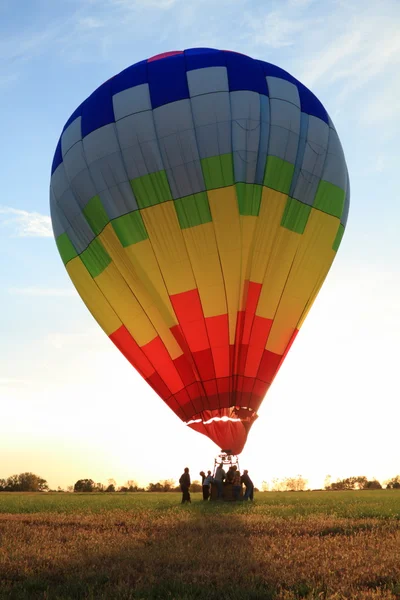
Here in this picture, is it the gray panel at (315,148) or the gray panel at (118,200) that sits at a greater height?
the gray panel at (315,148)

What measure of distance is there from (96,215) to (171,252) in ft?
7.95

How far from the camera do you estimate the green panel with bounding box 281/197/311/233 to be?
1586cm

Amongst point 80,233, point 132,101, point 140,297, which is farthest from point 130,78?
point 140,297

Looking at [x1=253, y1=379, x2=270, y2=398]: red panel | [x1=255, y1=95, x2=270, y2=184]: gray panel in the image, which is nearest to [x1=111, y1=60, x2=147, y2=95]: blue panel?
[x1=255, y1=95, x2=270, y2=184]: gray panel

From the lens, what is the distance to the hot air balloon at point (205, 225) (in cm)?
1527

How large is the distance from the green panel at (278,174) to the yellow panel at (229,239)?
1020 mm

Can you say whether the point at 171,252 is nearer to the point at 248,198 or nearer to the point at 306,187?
the point at 248,198

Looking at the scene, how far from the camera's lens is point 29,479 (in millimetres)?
53812

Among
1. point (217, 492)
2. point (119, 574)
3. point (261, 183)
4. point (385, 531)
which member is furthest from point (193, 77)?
point (119, 574)

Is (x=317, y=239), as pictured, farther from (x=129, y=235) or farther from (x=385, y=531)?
(x=385, y=531)

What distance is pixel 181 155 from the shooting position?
15258 mm

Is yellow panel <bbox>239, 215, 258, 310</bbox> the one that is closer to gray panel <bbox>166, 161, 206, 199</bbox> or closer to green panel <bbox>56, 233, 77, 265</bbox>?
gray panel <bbox>166, 161, 206, 199</bbox>

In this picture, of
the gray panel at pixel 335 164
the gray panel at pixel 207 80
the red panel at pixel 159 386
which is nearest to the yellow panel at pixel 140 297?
the red panel at pixel 159 386

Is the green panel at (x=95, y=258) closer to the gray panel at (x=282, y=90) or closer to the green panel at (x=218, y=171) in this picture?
the green panel at (x=218, y=171)
